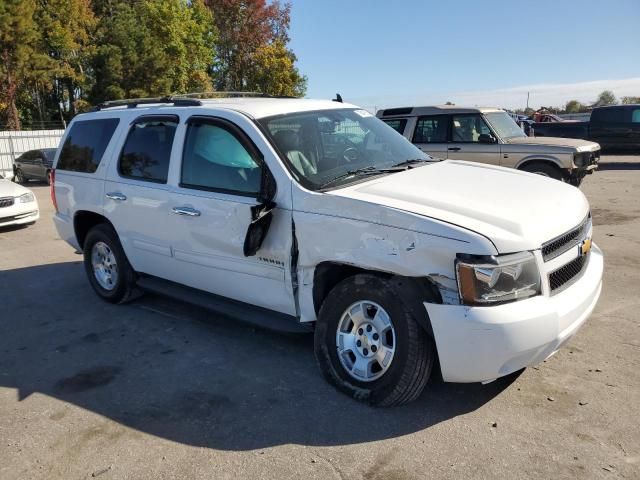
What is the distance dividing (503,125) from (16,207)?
966cm

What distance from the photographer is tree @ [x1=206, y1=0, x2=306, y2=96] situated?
45.8 metres

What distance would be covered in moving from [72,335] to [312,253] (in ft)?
9.05

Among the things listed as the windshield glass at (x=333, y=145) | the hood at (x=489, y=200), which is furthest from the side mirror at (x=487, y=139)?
the hood at (x=489, y=200)

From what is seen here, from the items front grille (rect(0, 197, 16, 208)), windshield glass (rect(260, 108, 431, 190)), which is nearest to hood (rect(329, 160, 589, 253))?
windshield glass (rect(260, 108, 431, 190))

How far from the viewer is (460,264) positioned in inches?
118

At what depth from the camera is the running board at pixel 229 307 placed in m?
3.98

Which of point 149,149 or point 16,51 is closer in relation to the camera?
point 149,149

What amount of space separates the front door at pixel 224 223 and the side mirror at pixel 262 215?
0.05m

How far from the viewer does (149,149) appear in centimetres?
502

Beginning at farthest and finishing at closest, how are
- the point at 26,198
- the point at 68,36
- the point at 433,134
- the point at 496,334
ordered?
1. the point at 68,36
2. the point at 433,134
3. the point at 26,198
4. the point at 496,334

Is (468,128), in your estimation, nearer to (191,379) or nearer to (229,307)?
(229,307)

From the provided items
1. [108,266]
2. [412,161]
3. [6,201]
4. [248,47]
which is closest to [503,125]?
[412,161]

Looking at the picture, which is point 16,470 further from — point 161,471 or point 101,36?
point 101,36

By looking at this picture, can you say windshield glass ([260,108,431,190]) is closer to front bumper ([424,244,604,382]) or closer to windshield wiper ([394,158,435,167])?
windshield wiper ([394,158,435,167])
